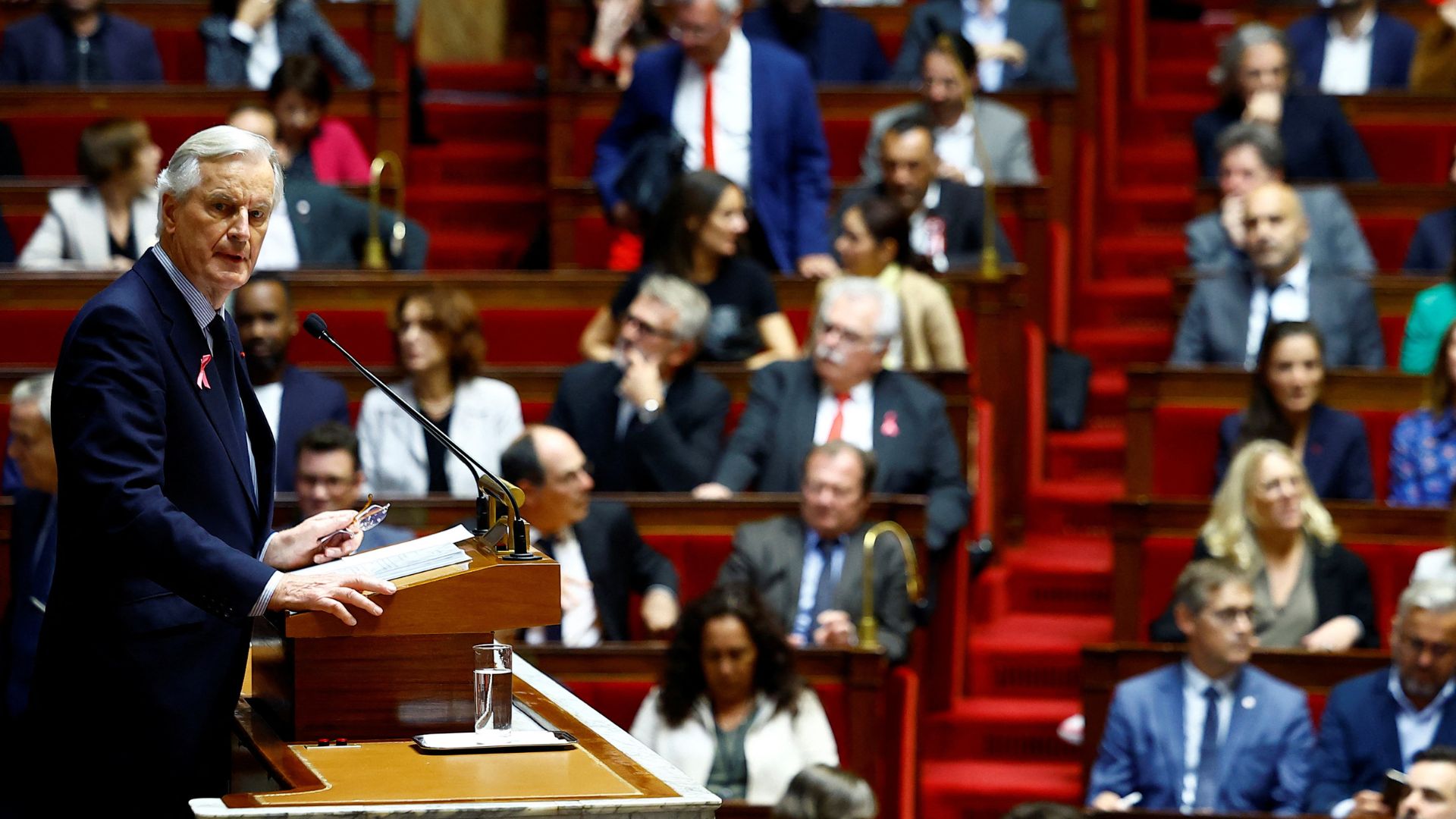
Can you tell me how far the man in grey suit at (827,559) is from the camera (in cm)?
283

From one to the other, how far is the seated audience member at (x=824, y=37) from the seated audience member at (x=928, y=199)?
56cm

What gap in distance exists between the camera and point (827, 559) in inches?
112

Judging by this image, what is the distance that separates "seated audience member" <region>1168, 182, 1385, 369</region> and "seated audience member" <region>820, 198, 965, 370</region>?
1.28 ft

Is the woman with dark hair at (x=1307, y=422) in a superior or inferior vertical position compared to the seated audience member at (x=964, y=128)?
inferior

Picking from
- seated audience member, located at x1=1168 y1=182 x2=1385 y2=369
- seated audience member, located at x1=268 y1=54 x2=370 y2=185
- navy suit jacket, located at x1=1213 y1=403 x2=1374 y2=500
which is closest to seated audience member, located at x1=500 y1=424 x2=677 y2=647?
navy suit jacket, located at x1=1213 y1=403 x2=1374 y2=500

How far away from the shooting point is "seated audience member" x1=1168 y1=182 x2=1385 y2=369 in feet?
11.2

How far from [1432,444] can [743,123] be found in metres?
1.26

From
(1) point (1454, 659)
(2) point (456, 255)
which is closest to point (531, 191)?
(2) point (456, 255)

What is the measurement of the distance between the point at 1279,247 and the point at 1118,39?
1431 mm

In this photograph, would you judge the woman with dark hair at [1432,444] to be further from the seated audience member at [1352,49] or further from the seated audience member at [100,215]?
the seated audience member at [100,215]

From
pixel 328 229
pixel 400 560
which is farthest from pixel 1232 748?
pixel 328 229

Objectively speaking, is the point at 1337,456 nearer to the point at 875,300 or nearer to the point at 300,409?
the point at 875,300

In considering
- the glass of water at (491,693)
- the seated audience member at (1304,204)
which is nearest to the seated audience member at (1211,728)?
the seated audience member at (1304,204)

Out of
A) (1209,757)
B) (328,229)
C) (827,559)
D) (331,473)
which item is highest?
(328,229)
